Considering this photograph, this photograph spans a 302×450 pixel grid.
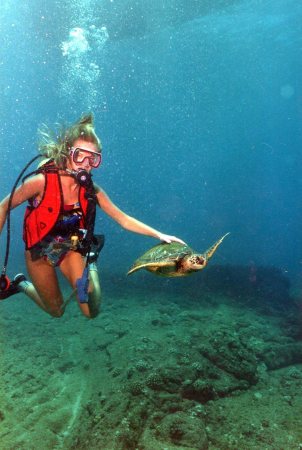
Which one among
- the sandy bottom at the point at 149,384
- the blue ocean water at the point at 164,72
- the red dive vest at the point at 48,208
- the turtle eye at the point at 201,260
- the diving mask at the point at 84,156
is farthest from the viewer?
the blue ocean water at the point at 164,72

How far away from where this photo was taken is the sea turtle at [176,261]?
11.0 ft

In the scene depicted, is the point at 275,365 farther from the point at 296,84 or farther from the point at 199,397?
the point at 296,84

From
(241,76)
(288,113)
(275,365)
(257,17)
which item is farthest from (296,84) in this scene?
(275,365)

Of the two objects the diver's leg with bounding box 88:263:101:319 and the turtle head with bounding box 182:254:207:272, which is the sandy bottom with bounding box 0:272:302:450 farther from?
the turtle head with bounding box 182:254:207:272

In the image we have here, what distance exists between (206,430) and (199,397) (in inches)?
30.2

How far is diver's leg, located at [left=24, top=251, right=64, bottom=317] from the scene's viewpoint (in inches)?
189

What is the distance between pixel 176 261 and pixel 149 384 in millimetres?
3160

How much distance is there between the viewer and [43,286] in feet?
16.1

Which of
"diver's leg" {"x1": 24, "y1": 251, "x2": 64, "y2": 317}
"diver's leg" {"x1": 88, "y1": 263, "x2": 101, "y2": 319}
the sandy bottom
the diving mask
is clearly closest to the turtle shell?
the diving mask

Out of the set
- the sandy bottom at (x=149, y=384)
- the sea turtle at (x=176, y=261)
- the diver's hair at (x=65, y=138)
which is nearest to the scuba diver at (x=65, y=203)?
the diver's hair at (x=65, y=138)

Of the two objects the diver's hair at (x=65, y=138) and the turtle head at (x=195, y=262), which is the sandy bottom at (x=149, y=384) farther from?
the diver's hair at (x=65, y=138)

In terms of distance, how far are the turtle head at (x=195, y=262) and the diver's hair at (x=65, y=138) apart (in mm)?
1846

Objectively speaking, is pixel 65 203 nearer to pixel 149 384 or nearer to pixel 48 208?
pixel 48 208

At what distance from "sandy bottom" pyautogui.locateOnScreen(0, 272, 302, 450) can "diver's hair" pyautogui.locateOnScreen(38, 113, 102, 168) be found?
3.97 metres
